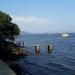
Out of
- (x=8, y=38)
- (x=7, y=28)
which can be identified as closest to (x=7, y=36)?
(x=8, y=38)

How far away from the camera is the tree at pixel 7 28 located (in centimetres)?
6973

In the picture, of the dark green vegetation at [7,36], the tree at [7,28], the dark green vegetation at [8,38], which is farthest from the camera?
A: the tree at [7,28]

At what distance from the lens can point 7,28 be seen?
234 feet

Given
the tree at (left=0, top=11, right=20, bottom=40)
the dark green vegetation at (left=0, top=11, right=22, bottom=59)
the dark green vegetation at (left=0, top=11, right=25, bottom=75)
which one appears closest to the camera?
the dark green vegetation at (left=0, top=11, right=25, bottom=75)

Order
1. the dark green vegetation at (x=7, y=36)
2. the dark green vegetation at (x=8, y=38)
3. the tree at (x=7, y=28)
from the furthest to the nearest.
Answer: the tree at (x=7, y=28) → the dark green vegetation at (x=7, y=36) → the dark green vegetation at (x=8, y=38)

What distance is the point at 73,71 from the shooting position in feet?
163

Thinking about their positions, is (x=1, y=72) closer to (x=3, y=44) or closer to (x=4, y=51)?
(x=4, y=51)

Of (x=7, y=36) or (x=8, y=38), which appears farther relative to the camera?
(x=8, y=38)

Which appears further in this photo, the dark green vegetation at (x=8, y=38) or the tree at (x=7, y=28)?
the tree at (x=7, y=28)

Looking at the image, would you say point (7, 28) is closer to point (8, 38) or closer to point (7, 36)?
point (7, 36)

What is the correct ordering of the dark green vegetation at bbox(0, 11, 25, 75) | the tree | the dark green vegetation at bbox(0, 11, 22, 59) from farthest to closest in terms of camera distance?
the tree, the dark green vegetation at bbox(0, 11, 22, 59), the dark green vegetation at bbox(0, 11, 25, 75)

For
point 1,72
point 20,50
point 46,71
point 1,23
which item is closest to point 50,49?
point 20,50

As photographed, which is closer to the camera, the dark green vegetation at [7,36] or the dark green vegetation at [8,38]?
the dark green vegetation at [8,38]

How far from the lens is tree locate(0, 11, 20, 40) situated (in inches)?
2745
